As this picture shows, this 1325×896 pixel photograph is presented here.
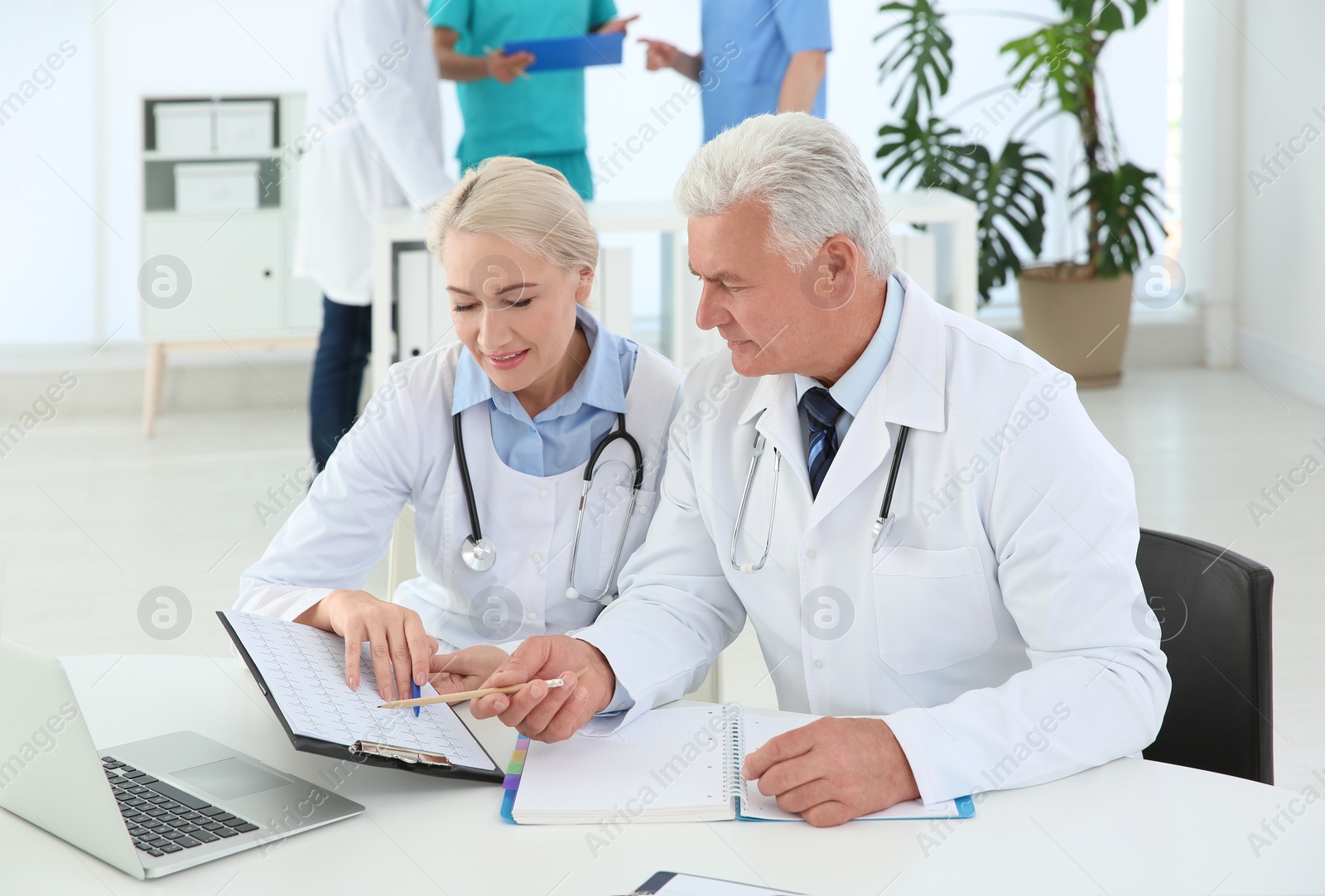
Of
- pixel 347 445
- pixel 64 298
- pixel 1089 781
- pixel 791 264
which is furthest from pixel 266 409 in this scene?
pixel 1089 781

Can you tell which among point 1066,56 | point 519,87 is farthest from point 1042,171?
point 519,87

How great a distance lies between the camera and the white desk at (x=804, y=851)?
1.02m

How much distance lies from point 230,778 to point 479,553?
0.54 meters

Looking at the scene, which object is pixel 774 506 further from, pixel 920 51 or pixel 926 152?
pixel 920 51

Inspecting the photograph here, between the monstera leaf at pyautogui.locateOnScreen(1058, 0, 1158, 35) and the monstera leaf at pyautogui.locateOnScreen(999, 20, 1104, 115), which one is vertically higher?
the monstera leaf at pyautogui.locateOnScreen(1058, 0, 1158, 35)

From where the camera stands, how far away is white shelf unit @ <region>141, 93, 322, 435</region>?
5.04 metres

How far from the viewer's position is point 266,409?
5.61 metres

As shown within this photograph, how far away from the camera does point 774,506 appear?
150 centimetres

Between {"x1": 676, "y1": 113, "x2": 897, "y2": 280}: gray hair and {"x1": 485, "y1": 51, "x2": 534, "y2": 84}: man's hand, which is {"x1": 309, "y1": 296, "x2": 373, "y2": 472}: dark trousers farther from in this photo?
{"x1": 676, "y1": 113, "x2": 897, "y2": 280}: gray hair

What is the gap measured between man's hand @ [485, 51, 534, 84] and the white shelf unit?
1894mm

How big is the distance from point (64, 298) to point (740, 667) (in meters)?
3.94

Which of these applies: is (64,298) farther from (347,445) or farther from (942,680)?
(942,680)

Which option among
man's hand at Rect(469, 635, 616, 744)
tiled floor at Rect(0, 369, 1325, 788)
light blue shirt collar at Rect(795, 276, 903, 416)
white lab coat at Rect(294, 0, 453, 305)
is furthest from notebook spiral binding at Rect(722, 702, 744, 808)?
white lab coat at Rect(294, 0, 453, 305)

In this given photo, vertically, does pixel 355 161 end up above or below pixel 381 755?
above
